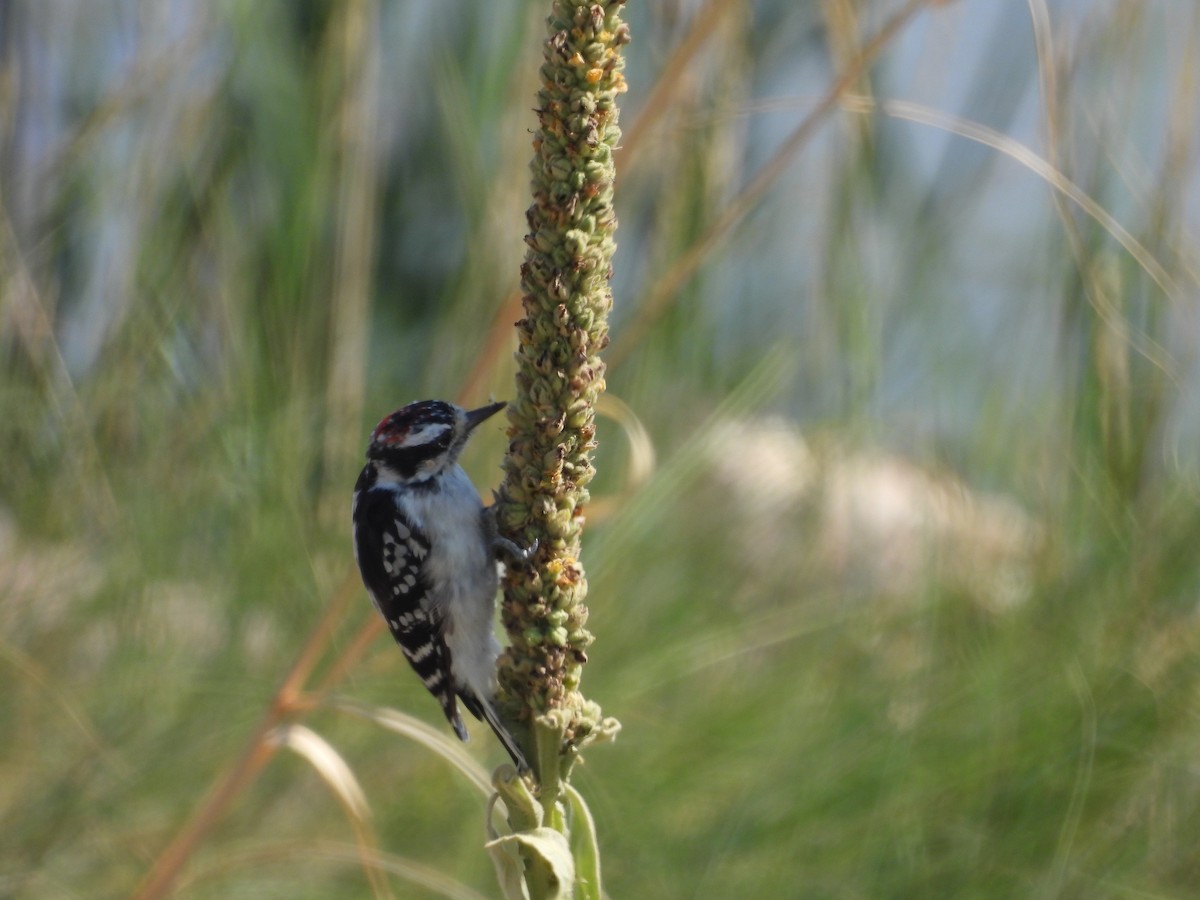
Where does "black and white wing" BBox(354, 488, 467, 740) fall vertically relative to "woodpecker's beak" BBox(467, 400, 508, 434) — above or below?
below

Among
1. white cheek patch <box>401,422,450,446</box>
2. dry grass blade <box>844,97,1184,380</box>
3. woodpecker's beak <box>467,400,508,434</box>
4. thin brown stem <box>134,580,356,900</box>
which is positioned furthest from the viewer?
white cheek patch <box>401,422,450,446</box>

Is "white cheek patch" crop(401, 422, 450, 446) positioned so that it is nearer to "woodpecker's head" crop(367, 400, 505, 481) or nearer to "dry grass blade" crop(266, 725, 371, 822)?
"woodpecker's head" crop(367, 400, 505, 481)

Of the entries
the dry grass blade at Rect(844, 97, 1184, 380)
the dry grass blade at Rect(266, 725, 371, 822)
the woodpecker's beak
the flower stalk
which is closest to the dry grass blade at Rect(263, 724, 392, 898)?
the dry grass blade at Rect(266, 725, 371, 822)

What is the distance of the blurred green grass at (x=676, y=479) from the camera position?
1160 mm

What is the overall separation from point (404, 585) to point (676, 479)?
0.56 meters

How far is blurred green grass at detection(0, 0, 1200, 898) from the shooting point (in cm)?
116

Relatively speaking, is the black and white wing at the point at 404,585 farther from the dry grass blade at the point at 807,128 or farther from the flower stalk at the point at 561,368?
the flower stalk at the point at 561,368

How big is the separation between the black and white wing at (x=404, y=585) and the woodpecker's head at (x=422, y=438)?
52 mm

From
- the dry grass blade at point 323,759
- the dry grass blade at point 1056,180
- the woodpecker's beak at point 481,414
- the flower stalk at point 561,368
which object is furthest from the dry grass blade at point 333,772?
the dry grass blade at point 1056,180

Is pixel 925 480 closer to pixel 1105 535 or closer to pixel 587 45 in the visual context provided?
pixel 1105 535

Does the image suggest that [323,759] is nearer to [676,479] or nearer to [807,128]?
[676,479]

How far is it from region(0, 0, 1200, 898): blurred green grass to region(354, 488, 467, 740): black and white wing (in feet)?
0.15

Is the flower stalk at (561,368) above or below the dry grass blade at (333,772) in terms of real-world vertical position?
above

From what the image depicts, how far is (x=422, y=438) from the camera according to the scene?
1.41m
